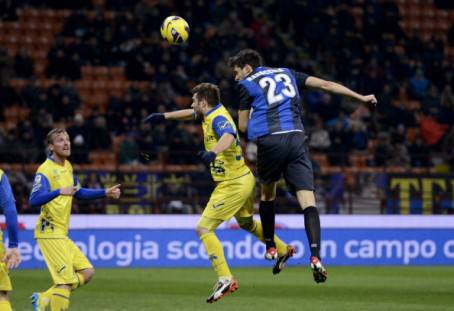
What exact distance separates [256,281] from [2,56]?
31.5 feet

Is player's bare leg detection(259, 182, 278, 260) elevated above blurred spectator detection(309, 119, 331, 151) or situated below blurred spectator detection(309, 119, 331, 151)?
below

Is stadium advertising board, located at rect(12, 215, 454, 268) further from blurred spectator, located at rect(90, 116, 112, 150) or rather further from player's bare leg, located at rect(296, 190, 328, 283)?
player's bare leg, located at rect(296, 190, 328, 283)

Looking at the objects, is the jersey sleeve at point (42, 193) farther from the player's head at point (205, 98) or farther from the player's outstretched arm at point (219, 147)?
the player's head at point (205, 98)

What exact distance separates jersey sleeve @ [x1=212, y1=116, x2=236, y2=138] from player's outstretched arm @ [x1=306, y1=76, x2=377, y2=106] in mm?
923

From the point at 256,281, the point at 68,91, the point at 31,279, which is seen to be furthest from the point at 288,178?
the point at 68,91

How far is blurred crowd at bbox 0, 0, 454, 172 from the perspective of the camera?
66.0 ft

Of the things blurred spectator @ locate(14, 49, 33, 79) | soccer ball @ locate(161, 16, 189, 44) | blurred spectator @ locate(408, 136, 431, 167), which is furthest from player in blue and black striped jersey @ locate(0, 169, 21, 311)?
blurred spectator @ locate(14, 49, 33, 79)

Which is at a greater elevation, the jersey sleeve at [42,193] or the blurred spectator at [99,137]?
the blurred spectator at [99,137]

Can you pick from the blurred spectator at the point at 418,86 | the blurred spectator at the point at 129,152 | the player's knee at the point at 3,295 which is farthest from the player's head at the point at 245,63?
the blurred spectator at the point at 418,86

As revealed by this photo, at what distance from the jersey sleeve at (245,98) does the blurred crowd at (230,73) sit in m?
8.52

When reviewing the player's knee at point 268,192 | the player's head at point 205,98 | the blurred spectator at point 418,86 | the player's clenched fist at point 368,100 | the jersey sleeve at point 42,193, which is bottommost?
the player's knee at point 268,192

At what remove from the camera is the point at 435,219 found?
63.5 feet

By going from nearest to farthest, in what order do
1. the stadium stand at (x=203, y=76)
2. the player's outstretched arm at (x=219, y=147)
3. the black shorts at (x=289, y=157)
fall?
the player's outstretched arm at (x=219, y=147), the black shorts at (x=289, y=157), the stadium stand at (x=203, y=76)

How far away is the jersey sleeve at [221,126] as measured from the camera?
10.2 meters
